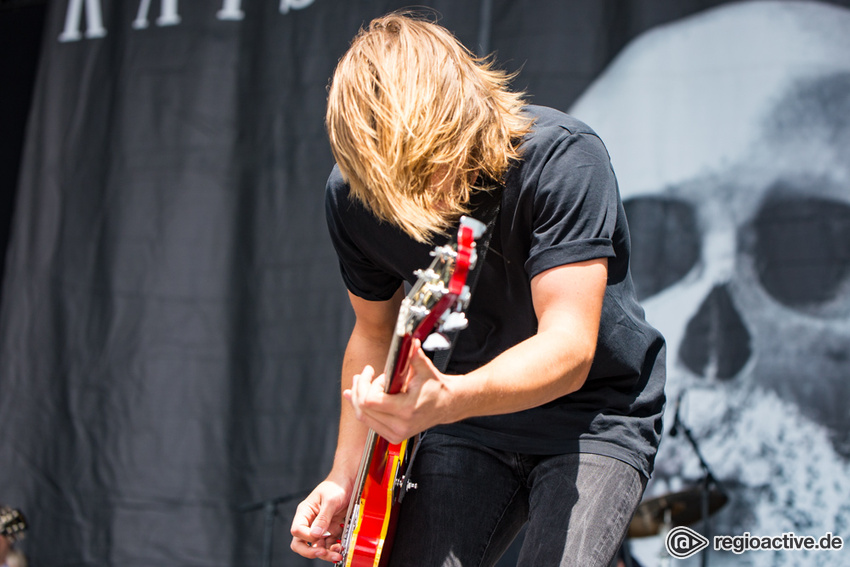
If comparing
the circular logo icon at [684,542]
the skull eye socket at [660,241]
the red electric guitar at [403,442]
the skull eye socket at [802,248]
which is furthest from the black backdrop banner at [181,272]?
the red electric guitar at [403,442]

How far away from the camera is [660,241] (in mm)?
2822

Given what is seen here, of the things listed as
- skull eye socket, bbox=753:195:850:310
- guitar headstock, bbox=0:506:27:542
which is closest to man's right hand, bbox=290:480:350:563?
skull eye socket, bbox=753:195:850:310

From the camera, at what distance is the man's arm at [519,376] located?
96 centimetres

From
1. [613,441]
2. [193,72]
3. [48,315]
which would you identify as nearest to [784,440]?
[613,441]

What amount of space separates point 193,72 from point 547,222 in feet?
9.17

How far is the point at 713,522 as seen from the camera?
2.64 m

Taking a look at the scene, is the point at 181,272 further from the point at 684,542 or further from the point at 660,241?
the point at 684,542

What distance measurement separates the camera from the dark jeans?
1.25 meters

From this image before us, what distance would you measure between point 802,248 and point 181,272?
2562 millimetres

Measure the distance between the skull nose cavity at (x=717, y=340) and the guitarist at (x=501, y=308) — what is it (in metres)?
1.36

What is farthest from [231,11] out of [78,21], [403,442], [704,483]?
[704,483]

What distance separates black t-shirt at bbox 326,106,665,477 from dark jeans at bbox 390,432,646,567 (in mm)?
38

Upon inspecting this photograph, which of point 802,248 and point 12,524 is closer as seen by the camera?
point 802,248

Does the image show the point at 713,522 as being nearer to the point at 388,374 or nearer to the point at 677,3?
the point at 677,3
